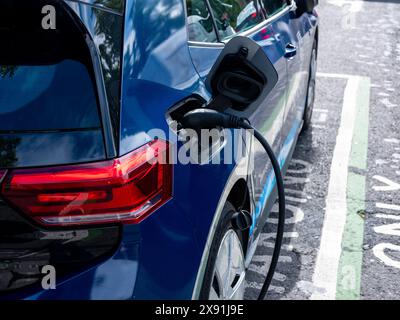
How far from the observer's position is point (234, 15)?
332 cm

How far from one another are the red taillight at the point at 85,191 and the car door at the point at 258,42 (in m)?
0.64

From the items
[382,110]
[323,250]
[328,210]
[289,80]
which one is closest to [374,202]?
[328,210]

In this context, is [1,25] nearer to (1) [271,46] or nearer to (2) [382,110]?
(1) [271,46]

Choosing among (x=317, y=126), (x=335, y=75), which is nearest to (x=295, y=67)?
(x=317, y=126)

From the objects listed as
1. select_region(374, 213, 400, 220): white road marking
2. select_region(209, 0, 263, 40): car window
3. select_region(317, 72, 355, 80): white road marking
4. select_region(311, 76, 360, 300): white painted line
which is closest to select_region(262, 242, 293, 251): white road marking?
select_region(311, 76, 360, 300): white painted line

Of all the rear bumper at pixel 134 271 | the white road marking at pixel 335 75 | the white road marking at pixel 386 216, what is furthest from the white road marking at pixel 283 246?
the white road marking at pixel 335 75

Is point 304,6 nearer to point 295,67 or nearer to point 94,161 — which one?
point 295,67

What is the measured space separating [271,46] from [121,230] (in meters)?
1.90

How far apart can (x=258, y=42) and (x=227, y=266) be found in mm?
1245

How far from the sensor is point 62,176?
6.15 ft

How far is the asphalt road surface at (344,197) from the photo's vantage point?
3.75 metres

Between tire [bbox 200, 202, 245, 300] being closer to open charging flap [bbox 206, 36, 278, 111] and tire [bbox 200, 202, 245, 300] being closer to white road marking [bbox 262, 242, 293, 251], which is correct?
open charging flap [bbox 206, 36, 278, 111]

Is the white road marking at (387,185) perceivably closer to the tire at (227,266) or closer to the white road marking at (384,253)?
the white road marking at (384,253)

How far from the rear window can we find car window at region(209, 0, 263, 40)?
3.78 ft
